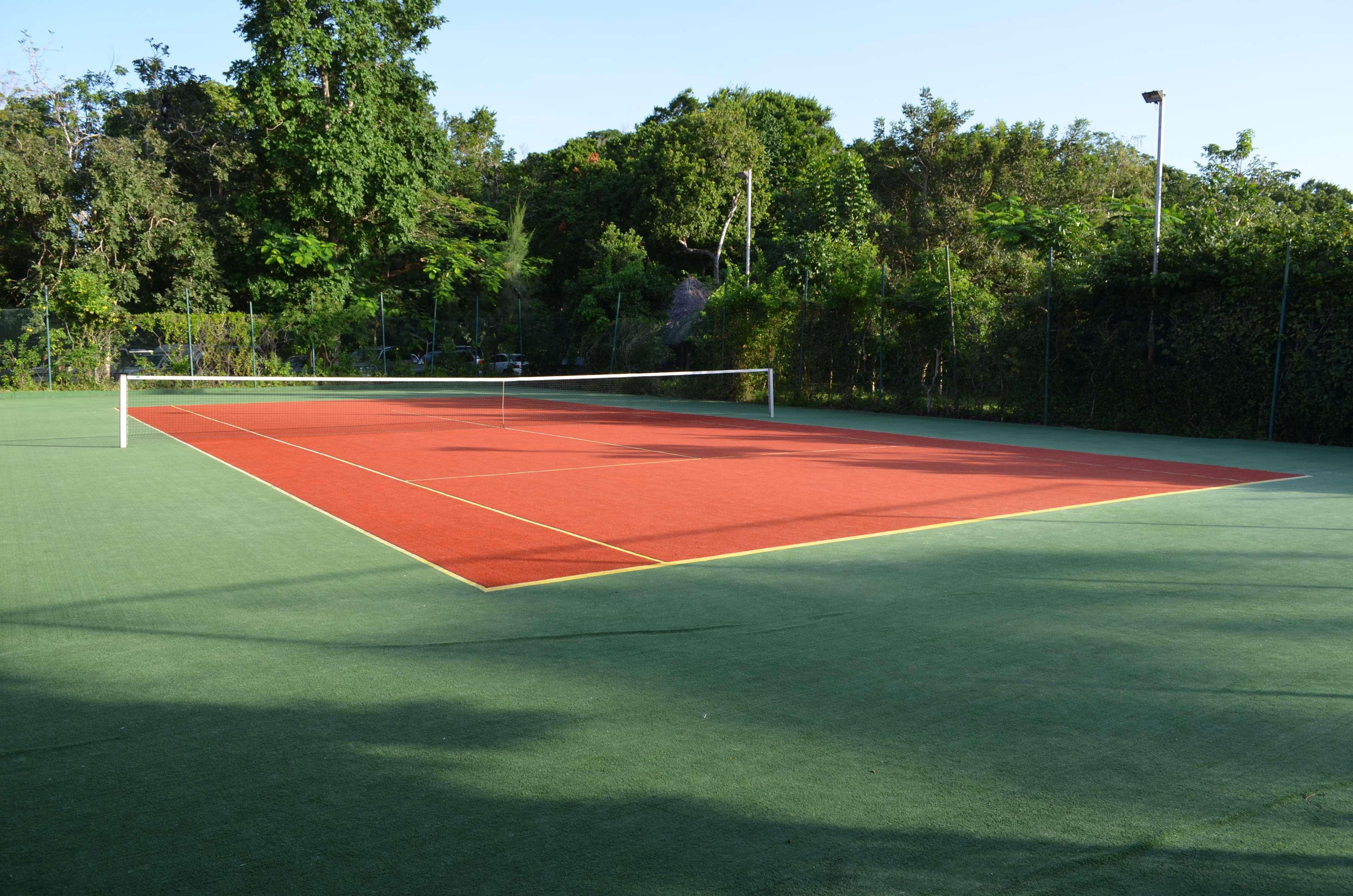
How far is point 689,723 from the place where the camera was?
143 inches

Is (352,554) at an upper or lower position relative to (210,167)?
lower

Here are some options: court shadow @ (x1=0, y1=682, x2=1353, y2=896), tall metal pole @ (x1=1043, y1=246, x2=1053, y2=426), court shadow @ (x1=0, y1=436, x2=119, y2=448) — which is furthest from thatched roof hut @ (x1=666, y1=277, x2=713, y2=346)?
court shadow @ (x1=0, y1=682, x2=1353, y2=896)

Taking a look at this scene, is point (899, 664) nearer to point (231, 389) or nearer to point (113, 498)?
point (113, 498)

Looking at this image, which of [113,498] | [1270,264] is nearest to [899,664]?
[113,498]

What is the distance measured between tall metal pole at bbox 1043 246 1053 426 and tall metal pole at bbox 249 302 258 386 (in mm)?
21654

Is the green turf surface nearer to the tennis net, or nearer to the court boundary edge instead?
the court boundary edge

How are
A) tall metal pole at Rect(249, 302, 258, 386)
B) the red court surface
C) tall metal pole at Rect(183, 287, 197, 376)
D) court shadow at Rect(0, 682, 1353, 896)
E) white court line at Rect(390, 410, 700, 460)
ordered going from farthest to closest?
1. tall metal pole at Rect(249, 302, 258, 386)
2. tall metal pole at Rect(183, 287, 197, 376)
3. white court line at Rect(390, 410, 700, 460)
4. the red court surface
5. court shadow at Rect(0, 682, 1353, 896)

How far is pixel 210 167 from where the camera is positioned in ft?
112

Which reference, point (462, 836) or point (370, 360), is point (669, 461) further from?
point (370, 360)

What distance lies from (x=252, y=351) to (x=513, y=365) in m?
7.97

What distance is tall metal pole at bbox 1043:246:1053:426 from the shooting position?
16859mm

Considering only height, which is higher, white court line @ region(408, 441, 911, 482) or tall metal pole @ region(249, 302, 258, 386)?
tall metal pole @ region(249, 302, 258, 386)

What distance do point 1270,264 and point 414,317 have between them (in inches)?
1113

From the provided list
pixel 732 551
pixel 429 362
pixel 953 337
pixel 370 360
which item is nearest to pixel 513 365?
pixel 429 362
